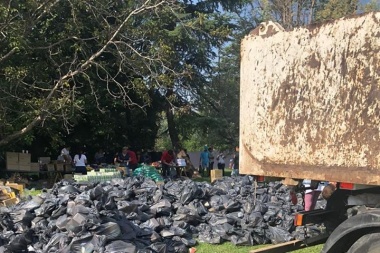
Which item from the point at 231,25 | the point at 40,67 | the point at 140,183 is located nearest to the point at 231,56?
the point at 231,25

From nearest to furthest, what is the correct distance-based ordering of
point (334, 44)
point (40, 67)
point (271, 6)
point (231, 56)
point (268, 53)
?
point (334, 44)
point (268, 53)
point (40, 67)
point (271, 6)
point (231, 56)

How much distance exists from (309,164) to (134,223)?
16.3 ft

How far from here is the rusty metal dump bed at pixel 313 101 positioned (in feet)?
12.1

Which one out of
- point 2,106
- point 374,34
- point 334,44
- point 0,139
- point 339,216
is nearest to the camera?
point 374,34

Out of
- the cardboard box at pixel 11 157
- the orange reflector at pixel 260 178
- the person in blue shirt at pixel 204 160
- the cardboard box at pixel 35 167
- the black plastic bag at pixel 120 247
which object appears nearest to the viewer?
the orange reflector at pixel 260 178

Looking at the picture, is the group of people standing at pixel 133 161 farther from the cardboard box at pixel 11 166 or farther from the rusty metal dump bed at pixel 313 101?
the rusty metal dump bed at pixel 313 101

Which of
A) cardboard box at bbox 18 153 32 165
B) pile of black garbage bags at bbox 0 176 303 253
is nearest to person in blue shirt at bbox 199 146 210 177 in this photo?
cardboard box at bbox 18 153 32 165

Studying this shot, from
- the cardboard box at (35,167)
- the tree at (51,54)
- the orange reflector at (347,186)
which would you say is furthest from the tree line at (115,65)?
the orange reflector at (347,186)

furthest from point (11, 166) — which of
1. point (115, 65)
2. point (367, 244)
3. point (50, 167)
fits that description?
point (367, 244)

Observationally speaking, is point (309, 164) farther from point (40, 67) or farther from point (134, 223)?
point (40, 67)

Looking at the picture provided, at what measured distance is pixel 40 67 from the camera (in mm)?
19812

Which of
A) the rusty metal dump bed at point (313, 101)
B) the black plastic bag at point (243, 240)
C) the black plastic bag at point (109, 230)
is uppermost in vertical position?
the rusty metal dump bed at point (313, 101)

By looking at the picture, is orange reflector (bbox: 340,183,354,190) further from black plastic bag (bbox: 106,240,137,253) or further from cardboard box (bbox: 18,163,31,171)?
cardboard box (bbox: 18,163,31,171)

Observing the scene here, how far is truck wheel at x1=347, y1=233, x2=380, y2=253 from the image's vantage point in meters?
3.64
